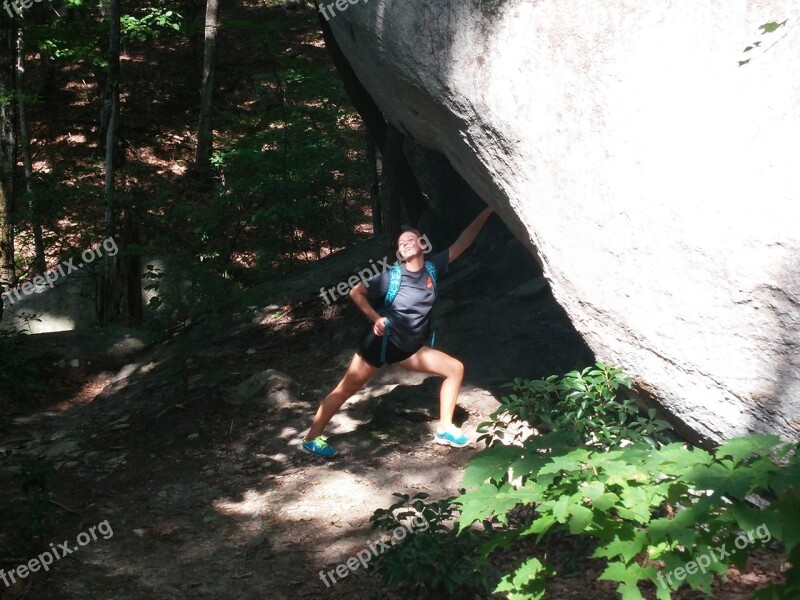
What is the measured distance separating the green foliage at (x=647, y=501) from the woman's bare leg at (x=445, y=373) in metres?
2.52

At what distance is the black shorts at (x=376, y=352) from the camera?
223 inches

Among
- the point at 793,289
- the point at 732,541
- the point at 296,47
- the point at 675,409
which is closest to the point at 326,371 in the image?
the point at 675,409

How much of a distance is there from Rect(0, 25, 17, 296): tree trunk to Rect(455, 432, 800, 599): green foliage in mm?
9539

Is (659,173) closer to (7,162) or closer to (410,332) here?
(410,332)

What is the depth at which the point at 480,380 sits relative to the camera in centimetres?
668

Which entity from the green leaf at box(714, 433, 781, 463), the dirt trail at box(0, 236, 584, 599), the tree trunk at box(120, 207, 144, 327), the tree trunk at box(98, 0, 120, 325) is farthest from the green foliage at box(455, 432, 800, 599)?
the tree trunk at box(120, 207, 144, 327)

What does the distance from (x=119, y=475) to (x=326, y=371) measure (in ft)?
7.53

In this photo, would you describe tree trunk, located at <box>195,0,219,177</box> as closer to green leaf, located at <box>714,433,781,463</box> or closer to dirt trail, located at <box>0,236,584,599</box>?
dirt trail, located at <box>0,236,584,599</box>

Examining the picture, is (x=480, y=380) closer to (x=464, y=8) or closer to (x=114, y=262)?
(x=464, y=8)

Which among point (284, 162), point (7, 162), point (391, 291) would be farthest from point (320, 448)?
point (7, 162)

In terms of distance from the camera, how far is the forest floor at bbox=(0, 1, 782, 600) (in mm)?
4590

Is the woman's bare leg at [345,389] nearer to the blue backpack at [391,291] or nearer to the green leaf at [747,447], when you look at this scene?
the blue backpack at [391,291]

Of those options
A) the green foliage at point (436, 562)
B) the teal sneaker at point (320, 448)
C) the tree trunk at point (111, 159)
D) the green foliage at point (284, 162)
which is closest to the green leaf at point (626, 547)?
the green foliage at point (436, 562)

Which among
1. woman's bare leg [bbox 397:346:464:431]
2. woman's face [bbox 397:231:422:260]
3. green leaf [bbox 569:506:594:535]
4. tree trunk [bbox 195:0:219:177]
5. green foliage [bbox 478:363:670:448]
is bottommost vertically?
woman's bare leg [bbox 397:346:464:431]
